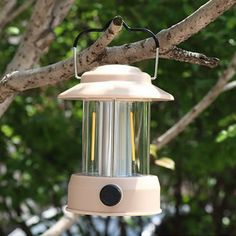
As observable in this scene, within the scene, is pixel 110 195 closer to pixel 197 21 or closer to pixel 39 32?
pixel 197 21

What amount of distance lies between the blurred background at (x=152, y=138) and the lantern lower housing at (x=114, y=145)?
0.98 meters

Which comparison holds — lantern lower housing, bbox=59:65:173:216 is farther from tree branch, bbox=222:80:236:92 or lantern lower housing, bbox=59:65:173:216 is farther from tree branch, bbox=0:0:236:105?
tree branch, bbox=222:80:236:92

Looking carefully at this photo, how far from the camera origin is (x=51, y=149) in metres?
5.14

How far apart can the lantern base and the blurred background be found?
120 centimetres

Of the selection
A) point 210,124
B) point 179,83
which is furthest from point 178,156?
point 179,83

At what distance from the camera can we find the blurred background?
3.78 m

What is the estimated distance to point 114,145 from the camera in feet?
7.81

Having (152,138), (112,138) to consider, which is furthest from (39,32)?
(152,138)

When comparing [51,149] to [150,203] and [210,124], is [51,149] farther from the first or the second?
[150,203]

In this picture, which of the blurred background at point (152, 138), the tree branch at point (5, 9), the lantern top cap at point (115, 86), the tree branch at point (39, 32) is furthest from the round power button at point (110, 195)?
the tree branch at point (5, 9)

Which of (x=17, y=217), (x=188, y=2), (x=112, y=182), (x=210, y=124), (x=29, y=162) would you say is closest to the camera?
(x=112, y=182)

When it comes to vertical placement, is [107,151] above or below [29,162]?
above

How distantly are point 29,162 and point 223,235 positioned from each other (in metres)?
1.89

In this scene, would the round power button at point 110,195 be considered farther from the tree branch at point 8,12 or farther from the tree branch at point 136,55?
the tree branch at point 8,12
